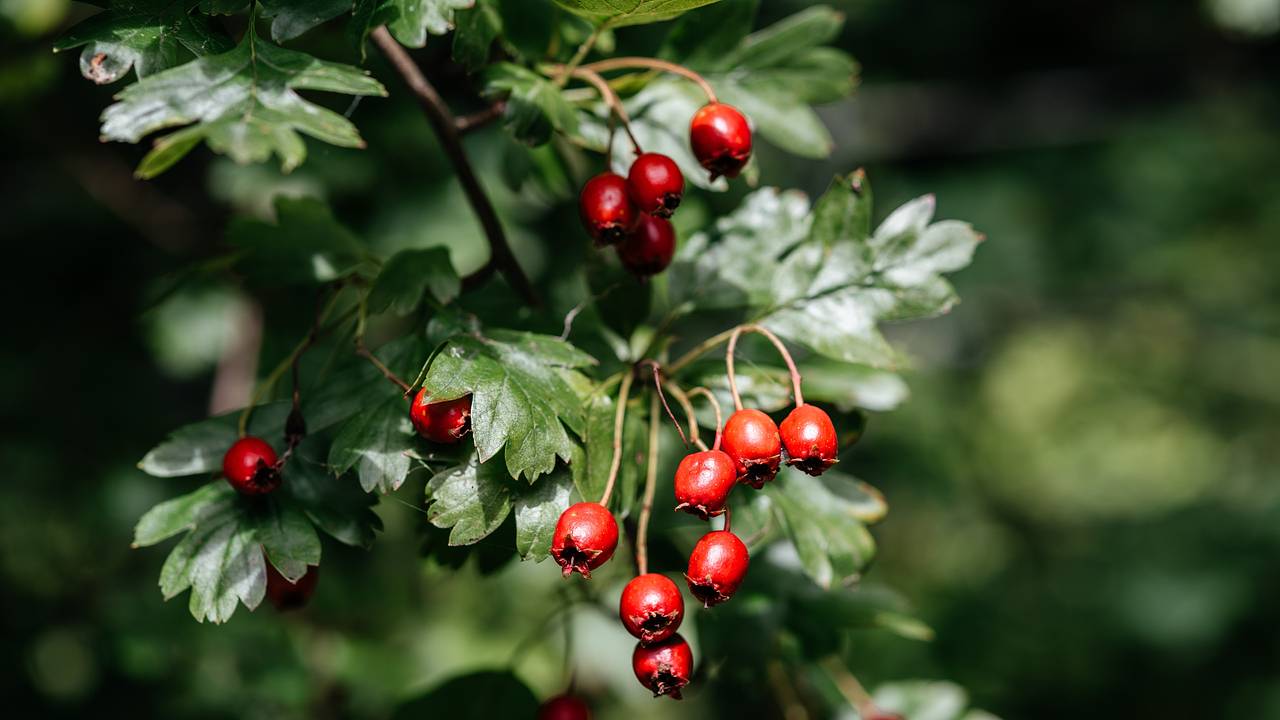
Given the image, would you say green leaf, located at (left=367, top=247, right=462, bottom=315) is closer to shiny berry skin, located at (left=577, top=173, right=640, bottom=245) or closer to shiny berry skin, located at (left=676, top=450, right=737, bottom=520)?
shiny berry skin, located at (left=577, top=173, right=640, bottom=245)

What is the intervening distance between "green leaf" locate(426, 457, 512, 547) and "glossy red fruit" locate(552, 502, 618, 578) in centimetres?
9

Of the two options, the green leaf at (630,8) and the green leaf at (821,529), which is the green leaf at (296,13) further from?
the green leaf at (821,529)

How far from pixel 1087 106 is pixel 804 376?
4.23 meters

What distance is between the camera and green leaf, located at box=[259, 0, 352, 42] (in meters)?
0.99

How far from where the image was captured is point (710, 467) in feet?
3.32

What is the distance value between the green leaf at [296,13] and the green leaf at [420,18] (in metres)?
0.05

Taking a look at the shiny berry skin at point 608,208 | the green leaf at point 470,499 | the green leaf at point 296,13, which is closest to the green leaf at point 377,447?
the green leaf at point 470,499

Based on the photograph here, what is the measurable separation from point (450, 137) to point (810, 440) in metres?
0.59

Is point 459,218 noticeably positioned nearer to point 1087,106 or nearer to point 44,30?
point 44,30

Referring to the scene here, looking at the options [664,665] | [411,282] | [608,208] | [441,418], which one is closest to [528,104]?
[608,208]

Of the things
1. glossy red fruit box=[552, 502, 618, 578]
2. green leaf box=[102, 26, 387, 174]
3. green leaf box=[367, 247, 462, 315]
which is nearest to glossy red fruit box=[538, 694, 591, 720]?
glossy red fruit box=[552, 502, 618, 578]

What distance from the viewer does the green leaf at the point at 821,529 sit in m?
1.30

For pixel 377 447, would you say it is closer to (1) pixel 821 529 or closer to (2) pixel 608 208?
(2) pixel 608 208

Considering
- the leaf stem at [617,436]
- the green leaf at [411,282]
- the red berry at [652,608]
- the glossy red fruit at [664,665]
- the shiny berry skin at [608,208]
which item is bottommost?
the glossy red fruit at [664,665]
